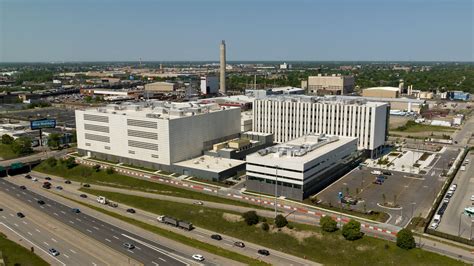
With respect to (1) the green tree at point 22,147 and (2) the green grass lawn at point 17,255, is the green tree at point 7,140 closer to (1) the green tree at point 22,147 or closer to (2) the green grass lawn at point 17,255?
(1) the green tree at point 22,147

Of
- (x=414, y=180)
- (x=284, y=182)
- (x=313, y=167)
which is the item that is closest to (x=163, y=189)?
(x=284, y=182)

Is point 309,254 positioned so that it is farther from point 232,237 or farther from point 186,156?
point 186,156

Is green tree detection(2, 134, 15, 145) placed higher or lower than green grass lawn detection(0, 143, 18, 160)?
higher

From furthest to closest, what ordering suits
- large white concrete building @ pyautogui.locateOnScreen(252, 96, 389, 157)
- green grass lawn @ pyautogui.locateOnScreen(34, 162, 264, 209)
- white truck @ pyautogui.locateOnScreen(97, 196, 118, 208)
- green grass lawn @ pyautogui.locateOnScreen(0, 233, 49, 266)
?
large white concrete building @ pyautogui.locateOnScreen(252, 96, 389, 157), green grass lawn @ pyautogui.locateOnScreen(34, 162, 264, 209), white truck @ pyautogui.locateOnScreen(97, 196, 118, 208), green grass lawn @ pyautogui.locateOnScreen(0, 233, 49, 266)

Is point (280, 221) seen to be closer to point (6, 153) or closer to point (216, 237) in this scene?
point (216, 237)

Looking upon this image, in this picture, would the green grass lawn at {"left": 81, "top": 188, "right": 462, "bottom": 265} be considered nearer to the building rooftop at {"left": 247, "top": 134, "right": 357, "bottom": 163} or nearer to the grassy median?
the grassy median

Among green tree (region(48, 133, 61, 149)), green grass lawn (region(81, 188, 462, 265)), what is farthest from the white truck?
green tree (region(48, 133, 61, 149))

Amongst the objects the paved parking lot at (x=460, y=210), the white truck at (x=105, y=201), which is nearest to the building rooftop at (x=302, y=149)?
the paved parking lot at (x=460, y=210)
